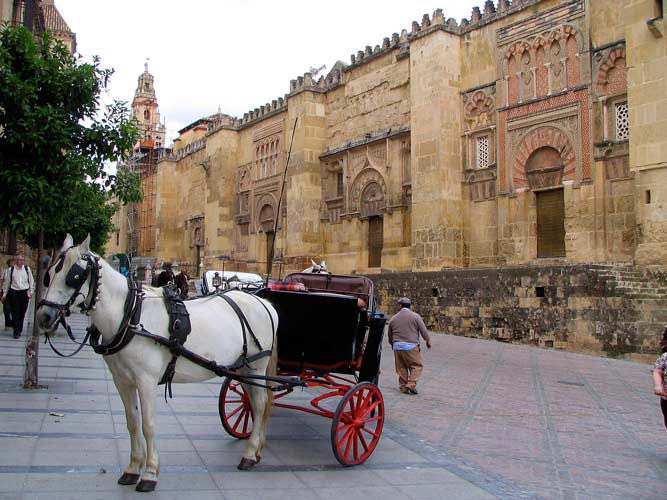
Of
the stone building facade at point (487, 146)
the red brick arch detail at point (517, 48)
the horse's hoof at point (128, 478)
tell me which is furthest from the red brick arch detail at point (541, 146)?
the horse's hoof at point (128, 478)

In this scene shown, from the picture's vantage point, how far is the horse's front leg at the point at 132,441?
174 inches

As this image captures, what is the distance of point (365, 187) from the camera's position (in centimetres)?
2322

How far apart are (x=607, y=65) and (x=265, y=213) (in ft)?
57.4

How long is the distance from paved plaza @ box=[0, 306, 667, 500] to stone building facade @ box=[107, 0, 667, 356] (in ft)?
12.2

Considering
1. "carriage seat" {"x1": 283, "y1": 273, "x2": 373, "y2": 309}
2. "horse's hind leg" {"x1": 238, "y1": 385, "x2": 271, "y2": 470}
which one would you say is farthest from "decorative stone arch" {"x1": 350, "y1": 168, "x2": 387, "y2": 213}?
"horse's hind leg" {"x1": 238, "y1": 385, "x2": 271, "y2": 470}

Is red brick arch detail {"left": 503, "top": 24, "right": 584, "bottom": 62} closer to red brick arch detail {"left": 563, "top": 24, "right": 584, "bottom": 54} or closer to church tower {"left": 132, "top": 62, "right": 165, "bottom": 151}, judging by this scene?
red brick arch detail {"left": 563, "top": 24, "right": 584, "bottom": 54}

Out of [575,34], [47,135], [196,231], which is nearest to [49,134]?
[47,135]

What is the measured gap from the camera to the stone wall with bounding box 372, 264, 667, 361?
12.5m

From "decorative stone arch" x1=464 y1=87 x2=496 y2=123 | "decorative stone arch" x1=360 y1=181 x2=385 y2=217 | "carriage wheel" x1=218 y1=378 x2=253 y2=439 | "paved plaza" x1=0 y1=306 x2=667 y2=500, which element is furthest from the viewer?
"decorative stone arch" x1=360 y1=181 x2=385 y2=217

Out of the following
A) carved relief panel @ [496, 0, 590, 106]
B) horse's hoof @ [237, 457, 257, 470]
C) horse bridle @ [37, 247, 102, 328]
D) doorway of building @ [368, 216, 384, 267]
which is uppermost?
carved relief panel @ [496, 0, 590, 106]

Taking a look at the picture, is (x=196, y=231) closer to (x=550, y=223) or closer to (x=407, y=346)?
(x=550, y=223)

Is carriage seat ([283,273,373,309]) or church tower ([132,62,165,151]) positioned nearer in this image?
carriage seat ([283,273,373,309])

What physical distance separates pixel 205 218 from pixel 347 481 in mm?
29970

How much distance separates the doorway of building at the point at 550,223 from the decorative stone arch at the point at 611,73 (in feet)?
9.18
